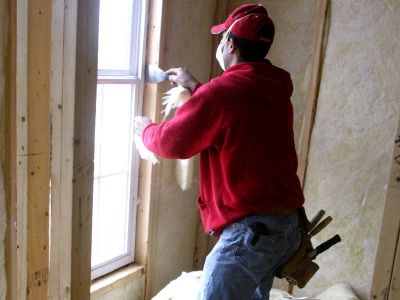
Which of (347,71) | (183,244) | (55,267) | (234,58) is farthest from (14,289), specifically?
(347,71)

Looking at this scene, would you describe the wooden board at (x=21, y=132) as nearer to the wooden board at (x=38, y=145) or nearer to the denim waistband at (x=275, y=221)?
the wooden board at (x=38, y=145)

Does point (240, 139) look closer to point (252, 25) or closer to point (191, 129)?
point (191, 129)

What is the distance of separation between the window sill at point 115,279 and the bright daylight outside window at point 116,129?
0.04 m

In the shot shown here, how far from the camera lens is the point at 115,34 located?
7.61ft

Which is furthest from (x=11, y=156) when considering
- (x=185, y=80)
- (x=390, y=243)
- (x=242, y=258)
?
(x=390, y=243)

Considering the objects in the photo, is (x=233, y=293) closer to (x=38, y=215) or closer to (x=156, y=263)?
(x=38, y=215)

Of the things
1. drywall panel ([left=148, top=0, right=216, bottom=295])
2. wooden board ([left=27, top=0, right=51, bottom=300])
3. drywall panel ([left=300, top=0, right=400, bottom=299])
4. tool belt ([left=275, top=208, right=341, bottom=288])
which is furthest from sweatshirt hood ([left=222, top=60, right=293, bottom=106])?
drywall panel ([left=300, top=0, right=400, bottom=299])

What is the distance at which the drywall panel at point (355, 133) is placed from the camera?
2.52m

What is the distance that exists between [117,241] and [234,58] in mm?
1458

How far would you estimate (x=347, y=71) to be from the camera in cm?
264

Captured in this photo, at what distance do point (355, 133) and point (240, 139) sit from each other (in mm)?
1380

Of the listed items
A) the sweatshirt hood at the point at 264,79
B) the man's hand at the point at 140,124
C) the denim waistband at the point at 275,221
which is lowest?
the denim waistband at the point at 275,221

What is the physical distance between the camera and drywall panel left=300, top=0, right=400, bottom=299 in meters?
2.52

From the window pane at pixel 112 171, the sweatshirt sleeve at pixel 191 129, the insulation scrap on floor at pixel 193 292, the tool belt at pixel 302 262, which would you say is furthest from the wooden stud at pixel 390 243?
the window pane at pixel 112 171
